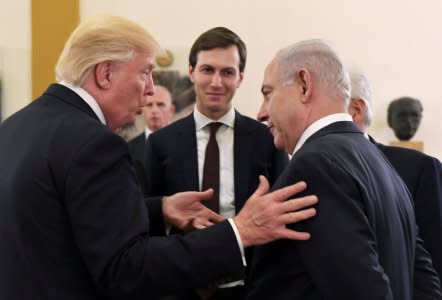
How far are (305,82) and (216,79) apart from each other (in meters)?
1.17

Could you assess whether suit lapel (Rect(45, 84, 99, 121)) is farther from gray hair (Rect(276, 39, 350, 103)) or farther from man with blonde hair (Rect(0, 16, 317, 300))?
gray hair (Rect(276, 39, 350, 103))

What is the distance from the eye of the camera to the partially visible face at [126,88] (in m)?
1.84

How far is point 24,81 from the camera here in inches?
197

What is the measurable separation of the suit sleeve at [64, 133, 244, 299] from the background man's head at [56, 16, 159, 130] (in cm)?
22

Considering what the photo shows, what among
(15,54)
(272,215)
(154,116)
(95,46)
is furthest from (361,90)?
(15,54)

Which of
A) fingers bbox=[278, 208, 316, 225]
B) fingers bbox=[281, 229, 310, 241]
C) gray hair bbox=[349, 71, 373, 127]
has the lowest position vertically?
fingers bbox=[281, 229, 310, 241]

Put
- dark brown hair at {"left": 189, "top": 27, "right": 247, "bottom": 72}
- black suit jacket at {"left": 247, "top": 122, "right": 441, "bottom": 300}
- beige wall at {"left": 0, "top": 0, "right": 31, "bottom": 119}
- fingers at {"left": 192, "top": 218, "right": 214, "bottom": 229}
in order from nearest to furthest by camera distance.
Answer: black suit jacket at {"left": 247, "top": 122, "right": 441, "bottom": 300} < fingers at {"left": 192, "top": 218, "right": 214, "bottom": 229} < dark brown hair at {"left": 189, "top": 27, "right": 247, "bottom": 72} < beige wall at {"left": 0, "top": 0, "right": 31, "bottom": 119}

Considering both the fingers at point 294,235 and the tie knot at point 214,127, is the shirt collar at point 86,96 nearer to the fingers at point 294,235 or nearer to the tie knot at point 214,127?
the fingers at point 294,235

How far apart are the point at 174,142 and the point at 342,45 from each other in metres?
2.69

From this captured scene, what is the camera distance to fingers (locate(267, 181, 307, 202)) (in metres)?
1.60

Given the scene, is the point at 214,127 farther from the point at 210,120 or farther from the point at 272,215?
the point at 272,215

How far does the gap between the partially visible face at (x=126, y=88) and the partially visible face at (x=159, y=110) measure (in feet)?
8.73

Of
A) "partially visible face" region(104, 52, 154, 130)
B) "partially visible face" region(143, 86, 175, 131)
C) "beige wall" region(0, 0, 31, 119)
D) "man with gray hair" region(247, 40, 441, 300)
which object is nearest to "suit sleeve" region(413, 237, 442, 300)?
"man with gray hair" region(247, 40, 441, 300)

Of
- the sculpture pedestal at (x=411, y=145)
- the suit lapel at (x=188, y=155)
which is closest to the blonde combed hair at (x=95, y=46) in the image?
the suit lapel at (x=188, y=155)
